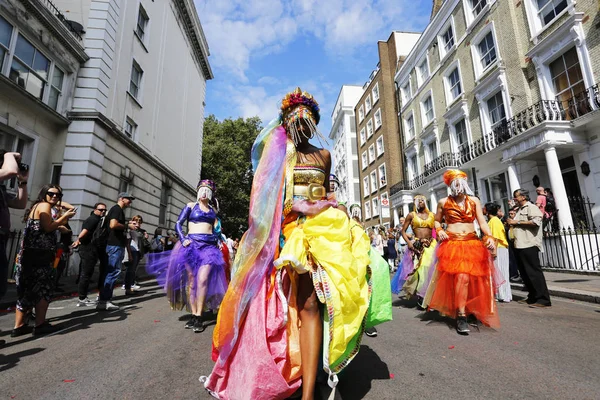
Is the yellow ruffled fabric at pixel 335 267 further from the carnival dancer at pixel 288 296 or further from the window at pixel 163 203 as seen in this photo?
the window at pixel 163 203

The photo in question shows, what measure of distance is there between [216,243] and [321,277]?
340cm

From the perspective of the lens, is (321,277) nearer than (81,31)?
Yes

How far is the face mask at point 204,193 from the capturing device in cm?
496

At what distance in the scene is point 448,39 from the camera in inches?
763

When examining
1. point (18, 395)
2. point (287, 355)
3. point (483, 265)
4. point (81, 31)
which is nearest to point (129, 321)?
point (18, 395)

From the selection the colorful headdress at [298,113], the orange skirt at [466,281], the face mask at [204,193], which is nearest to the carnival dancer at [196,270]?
the face mask at [204,193]

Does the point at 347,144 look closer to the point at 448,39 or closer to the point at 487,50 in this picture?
the point at 448,39

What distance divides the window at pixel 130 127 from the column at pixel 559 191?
17.1m

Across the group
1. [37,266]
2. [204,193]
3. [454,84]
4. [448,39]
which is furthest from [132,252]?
[448,39]

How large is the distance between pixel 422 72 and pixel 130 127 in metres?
19.3

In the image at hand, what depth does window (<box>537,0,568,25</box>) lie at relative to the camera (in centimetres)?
1226

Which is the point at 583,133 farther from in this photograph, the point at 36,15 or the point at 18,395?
the point at 36,15

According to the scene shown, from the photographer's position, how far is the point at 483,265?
3951 millimetres

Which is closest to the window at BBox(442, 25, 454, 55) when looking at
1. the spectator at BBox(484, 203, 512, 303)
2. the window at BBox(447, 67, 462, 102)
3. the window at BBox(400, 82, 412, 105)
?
the window at BBox(447, 67, 462, 102)
